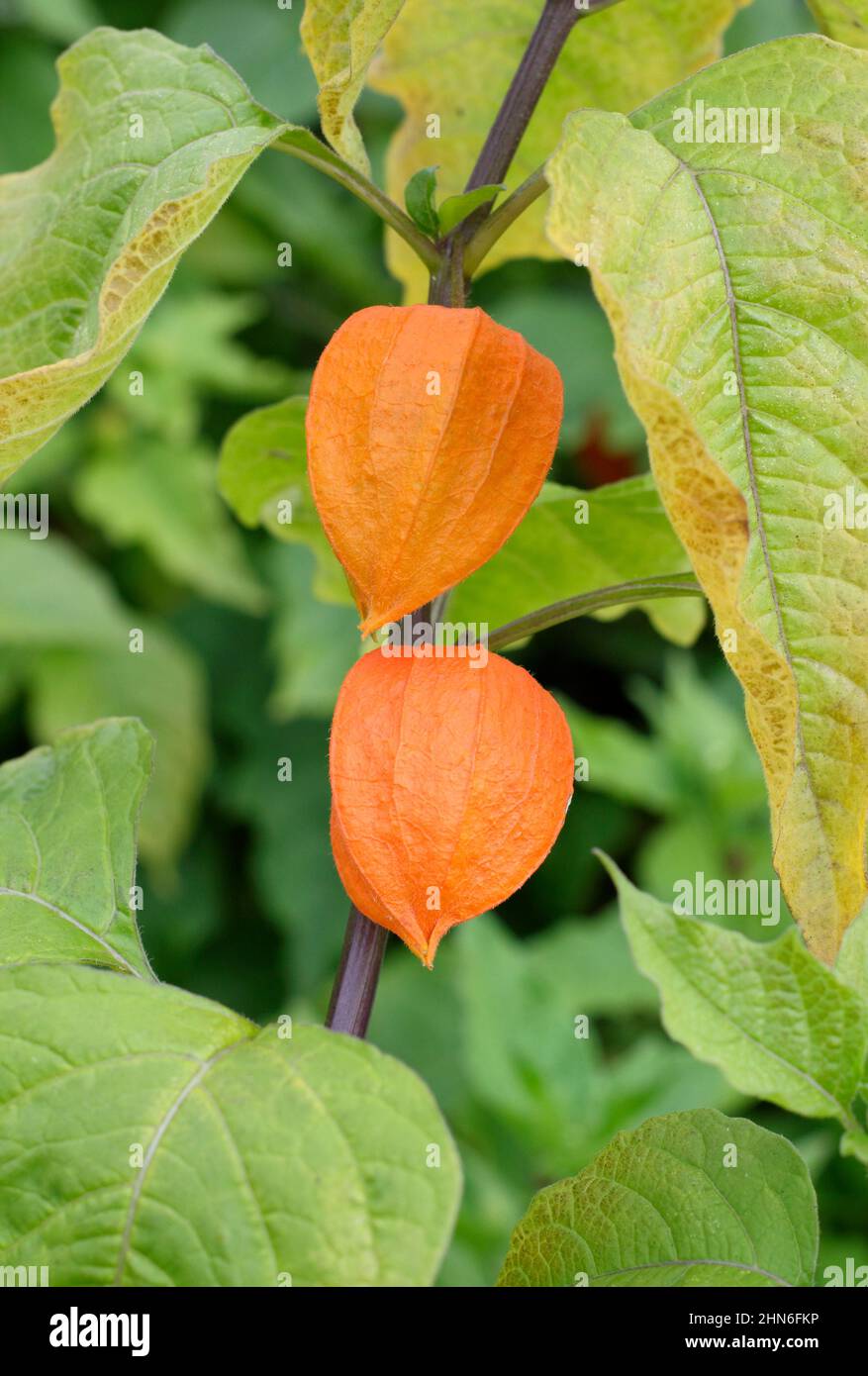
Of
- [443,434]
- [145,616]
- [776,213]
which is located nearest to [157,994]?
[443,434]

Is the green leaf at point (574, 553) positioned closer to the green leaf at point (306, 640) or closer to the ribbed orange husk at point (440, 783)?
the ribbed orange husk at point (440, 783)

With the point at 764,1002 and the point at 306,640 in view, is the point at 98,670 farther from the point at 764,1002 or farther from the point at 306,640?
the point at 764,1002

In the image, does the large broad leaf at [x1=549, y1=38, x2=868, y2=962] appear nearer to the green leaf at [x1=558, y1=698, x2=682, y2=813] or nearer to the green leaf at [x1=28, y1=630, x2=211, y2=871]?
the green leaf at [x1=558, y1=698, x2=682, y2=813]

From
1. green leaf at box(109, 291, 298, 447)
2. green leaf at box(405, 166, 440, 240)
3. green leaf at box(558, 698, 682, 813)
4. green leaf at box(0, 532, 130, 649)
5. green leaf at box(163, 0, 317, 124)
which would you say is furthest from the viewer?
green leaf at box(163, 0, 317, 124)

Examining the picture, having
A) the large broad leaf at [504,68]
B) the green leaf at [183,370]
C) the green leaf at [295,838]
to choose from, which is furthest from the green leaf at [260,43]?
the large broad leaf at [504,68]

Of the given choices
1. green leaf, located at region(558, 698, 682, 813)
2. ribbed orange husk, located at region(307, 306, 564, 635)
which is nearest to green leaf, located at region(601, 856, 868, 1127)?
ribbed orange husk, located at region(307, 306, 564, 635)
